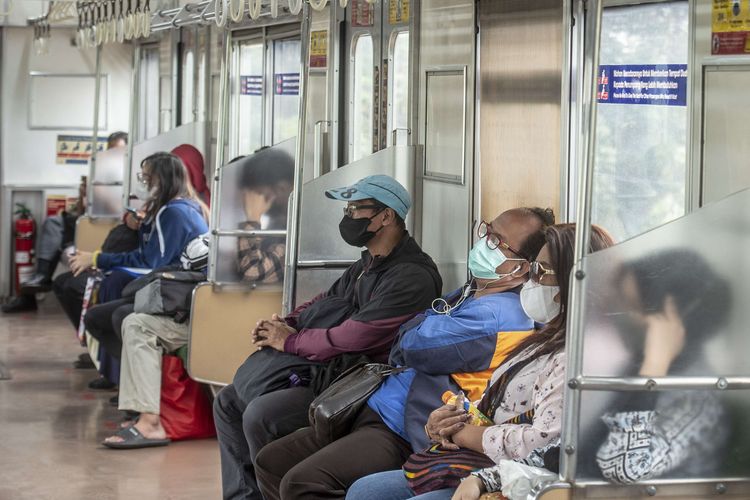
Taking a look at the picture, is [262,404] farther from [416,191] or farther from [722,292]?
[722,292]

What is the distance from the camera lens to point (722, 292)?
3098 millimetres

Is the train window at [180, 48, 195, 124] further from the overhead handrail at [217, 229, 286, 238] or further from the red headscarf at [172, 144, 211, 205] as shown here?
the overhead handrail at [217, 229, 286, 238]

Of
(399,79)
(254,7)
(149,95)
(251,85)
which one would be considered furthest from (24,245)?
(254,7)

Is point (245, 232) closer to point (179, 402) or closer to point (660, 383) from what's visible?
point (179, 402)

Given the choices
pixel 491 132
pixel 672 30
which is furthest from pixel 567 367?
pixel 491 132

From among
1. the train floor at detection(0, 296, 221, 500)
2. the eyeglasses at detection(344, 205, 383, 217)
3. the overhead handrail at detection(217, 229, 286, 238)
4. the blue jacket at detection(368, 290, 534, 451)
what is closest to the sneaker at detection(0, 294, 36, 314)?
the train floor at detection(0, 296, 221, 500)

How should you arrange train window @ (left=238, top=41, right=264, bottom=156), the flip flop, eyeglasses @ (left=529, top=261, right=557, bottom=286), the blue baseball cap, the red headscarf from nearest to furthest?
eyeglasses @ (left=529, top=261, right=557, bottom=286)
the blue baseball cap
the flip flop
train window @ (left=238, top=41, right=264, bottom=156)
the red headscarf

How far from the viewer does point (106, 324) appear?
742 cm

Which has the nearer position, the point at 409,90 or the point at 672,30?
the point at 672,30

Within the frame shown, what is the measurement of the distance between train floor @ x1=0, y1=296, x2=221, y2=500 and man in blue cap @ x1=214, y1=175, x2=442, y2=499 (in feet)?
2.42

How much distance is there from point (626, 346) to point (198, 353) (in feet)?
12.4

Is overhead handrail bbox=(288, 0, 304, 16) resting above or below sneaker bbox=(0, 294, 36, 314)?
above

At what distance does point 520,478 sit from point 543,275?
26.9 inches

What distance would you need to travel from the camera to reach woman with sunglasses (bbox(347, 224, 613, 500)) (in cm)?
333
